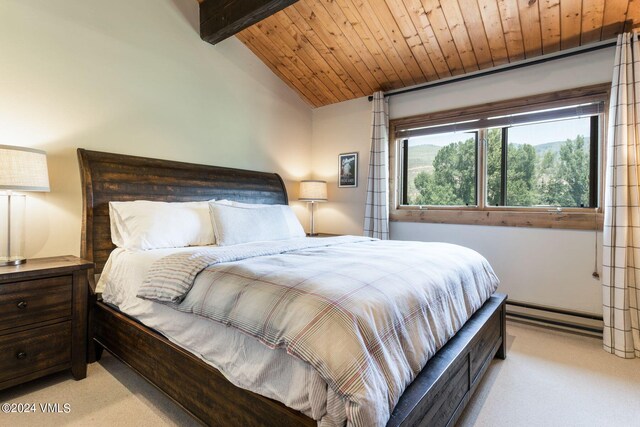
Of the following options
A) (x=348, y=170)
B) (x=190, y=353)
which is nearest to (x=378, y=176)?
(x=348, y=170)

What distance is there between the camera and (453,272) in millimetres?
1796

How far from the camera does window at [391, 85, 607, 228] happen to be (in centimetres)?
290

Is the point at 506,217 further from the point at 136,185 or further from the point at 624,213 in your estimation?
the point at 136,185

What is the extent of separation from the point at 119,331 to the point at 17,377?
21.1 inches

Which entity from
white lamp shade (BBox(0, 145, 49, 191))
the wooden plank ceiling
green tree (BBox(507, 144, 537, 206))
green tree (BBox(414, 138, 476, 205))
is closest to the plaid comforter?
white lamp shade (BBox(0, 145, 49, 191))

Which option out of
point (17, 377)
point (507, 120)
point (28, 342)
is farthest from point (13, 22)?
point (507, 120)

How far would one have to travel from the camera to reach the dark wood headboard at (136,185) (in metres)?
2.39

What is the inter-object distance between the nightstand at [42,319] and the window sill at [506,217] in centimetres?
311

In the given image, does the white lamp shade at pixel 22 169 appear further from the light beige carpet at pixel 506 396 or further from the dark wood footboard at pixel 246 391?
the light beige carpet at pixel 506 396

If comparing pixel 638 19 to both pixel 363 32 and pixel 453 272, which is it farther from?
pixel 453 272

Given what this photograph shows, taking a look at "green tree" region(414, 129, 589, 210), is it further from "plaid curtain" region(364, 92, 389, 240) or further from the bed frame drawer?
the bed frame drawer

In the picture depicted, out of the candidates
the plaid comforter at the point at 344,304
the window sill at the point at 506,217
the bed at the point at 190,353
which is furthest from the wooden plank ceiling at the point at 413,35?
the plaid comforter at the point at 344,304

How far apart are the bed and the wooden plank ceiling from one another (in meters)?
1.58

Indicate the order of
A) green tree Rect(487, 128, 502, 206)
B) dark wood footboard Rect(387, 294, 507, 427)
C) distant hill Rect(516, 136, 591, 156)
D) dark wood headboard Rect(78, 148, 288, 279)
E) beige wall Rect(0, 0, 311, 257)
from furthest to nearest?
green tree Rect(487, 128, 502, 206), distant hill Rect(516, 136, 591, 156), dark wood headboard Rect(78, 148, 288, 279), beige wall Rect(0, 0, 311, 257), dark wood footboard Rect(387, 294, 507, 427)
